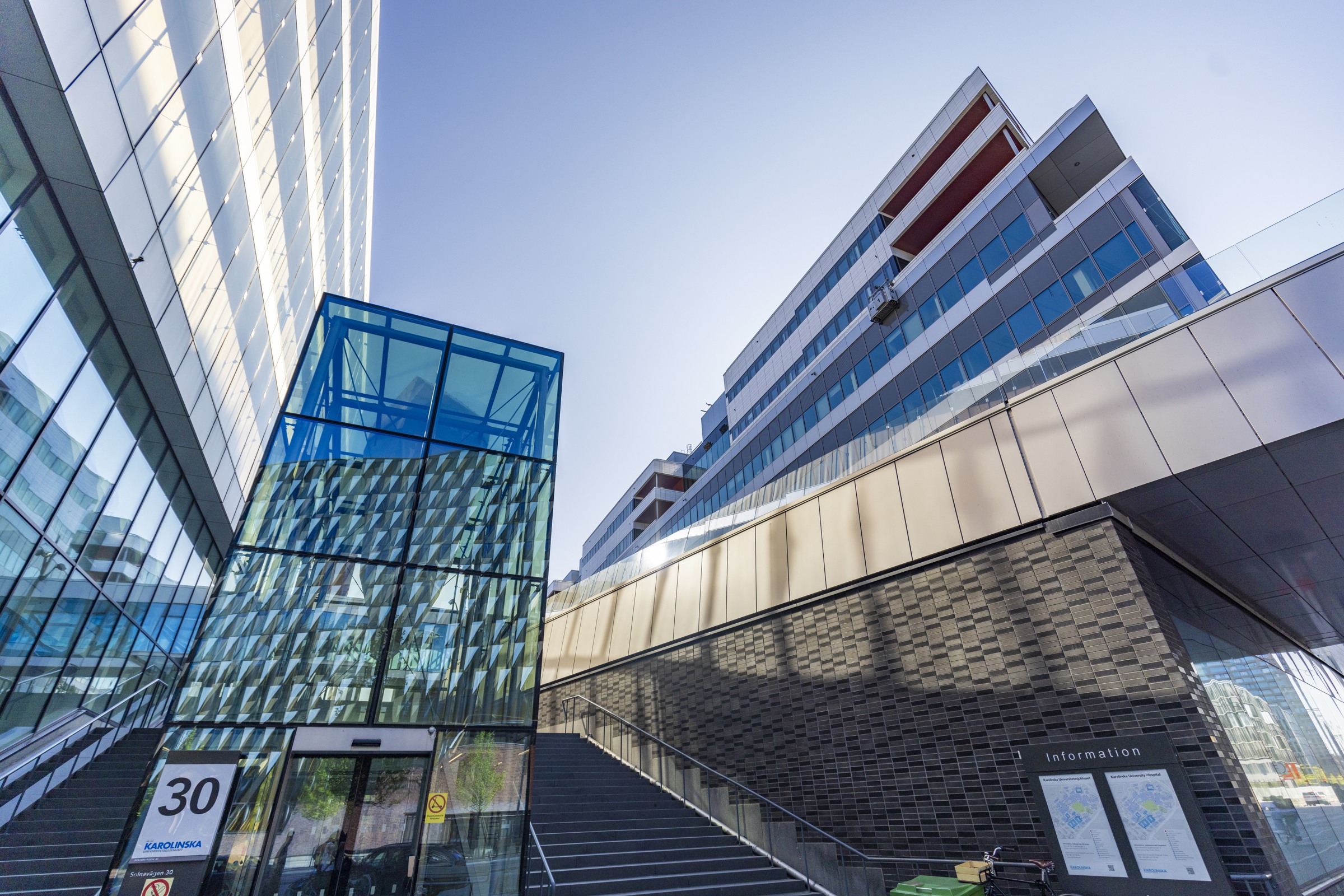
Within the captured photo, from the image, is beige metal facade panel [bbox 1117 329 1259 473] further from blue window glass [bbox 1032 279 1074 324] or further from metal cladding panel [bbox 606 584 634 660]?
metal cladding panel [bbox 606 584 634 660]

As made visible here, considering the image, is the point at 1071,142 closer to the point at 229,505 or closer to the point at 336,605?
the point at 336,605

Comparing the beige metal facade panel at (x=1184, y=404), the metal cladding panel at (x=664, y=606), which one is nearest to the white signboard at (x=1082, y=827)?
the beige metal facade panel at (x=1184, y=404)

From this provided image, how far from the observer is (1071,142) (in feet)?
71.0

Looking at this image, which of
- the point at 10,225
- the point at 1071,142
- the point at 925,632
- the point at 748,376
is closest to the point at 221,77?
the point at 10,225

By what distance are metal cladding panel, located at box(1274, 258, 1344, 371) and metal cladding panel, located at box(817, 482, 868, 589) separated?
21.7ft

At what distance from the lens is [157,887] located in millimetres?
5961

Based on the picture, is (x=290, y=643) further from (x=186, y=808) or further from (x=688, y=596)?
(x=688, y=596)

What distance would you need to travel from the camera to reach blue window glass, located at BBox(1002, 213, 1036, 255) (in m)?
21.2

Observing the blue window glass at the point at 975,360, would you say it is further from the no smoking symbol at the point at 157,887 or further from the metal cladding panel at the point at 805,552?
the no smoking symbol at the point at 157,887

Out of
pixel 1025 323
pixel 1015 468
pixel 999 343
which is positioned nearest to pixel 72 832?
pixel 1015 468

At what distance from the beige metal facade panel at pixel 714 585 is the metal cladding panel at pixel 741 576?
132mm

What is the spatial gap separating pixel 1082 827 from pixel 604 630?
13.9 meters

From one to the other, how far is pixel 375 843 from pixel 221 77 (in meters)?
11.3

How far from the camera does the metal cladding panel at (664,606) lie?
16.1m
